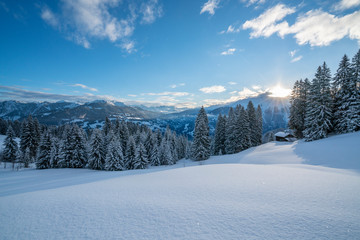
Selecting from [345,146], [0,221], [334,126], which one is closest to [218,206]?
[0,221]

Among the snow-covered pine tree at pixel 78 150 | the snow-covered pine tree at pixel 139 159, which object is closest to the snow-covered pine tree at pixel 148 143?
the snow-covered pine tree at pixel 139 159

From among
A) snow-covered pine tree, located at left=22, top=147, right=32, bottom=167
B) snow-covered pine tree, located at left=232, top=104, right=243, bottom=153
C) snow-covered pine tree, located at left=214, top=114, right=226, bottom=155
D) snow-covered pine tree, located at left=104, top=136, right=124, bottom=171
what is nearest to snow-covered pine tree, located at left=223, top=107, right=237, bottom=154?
snow-covered pine tree, located at left=232, top=104, right=243, bottom=153

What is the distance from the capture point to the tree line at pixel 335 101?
22.3 metres

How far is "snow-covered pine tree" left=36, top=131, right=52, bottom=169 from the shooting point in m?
28.7

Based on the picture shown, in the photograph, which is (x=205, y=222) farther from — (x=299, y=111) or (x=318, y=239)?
(x=299, y=111)

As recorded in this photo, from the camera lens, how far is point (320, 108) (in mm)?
24641

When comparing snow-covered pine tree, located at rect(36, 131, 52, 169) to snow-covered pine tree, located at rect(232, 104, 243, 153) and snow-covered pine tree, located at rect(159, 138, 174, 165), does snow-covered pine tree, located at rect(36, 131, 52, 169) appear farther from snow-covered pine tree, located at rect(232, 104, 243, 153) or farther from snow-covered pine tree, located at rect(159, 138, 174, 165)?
snow-covered pine tree, located at rect(232, 104, 243, 153)

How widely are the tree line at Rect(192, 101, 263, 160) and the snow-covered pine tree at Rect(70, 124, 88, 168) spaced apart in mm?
24036

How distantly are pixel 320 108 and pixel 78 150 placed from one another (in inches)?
1872

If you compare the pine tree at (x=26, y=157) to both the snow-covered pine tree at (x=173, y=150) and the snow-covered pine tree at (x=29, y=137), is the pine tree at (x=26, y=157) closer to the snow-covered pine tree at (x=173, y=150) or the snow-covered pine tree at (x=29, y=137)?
the snow-covered pine tree at (x=29, y=137)

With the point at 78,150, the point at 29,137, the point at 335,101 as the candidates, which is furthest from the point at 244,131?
the point at 29,137

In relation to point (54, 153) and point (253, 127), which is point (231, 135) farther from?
point (54, 153)

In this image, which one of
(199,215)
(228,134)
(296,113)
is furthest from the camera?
(228,134)

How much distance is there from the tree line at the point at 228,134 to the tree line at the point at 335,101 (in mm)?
11024
